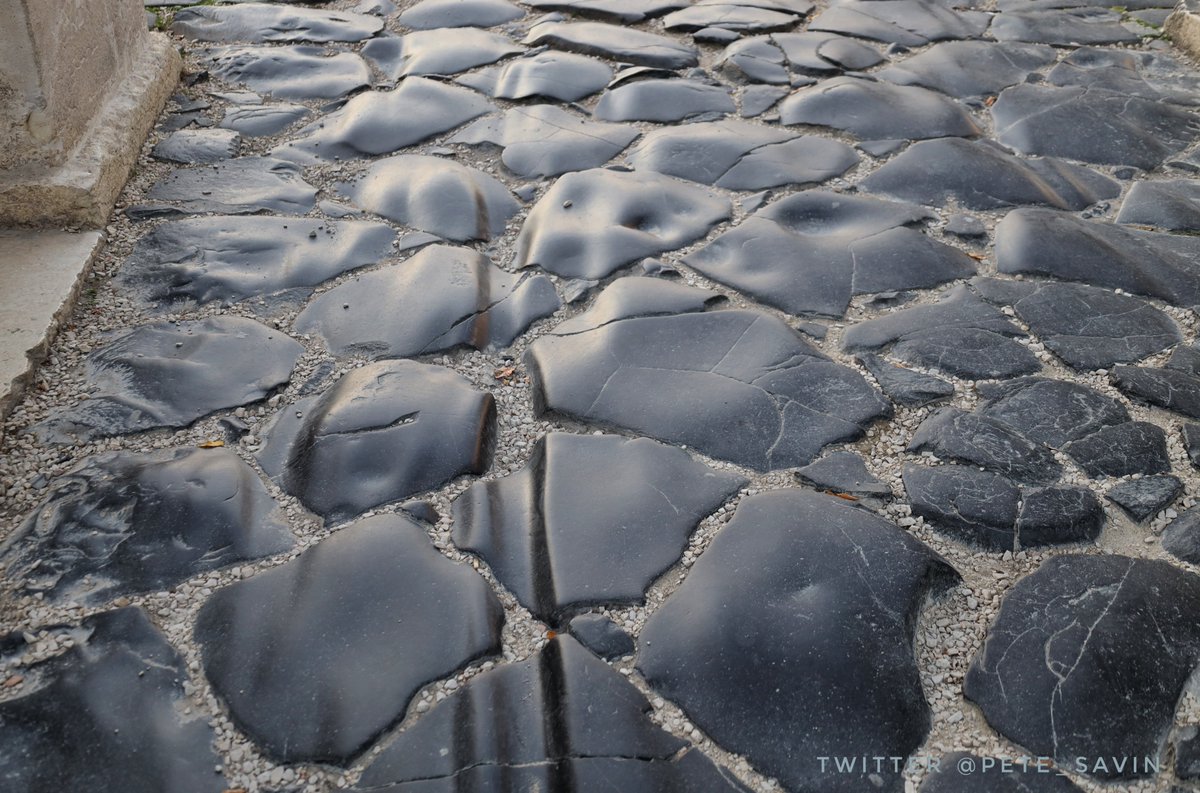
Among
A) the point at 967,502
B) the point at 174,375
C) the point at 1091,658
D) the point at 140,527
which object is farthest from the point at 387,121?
the point at 1091,658

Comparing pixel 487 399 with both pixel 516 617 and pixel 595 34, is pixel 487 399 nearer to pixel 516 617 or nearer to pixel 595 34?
pixel 516 617

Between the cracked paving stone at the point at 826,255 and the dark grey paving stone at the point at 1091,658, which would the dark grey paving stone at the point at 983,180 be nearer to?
the cracked paving stone at the point at 826,255

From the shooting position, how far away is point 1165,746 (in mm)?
1582

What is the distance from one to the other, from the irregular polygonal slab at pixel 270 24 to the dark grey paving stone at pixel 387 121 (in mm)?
652

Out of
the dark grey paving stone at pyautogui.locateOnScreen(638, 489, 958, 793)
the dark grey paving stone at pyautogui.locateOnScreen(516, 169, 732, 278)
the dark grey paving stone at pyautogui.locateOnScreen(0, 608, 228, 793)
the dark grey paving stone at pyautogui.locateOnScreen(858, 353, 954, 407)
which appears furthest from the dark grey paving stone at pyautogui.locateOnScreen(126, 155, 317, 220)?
the dark grey paving stone at pyautogui.locateOnScreen(638, 489, 958, 793)

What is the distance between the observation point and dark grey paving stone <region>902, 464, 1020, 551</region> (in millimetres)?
1933

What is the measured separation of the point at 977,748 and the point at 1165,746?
11.5 inches

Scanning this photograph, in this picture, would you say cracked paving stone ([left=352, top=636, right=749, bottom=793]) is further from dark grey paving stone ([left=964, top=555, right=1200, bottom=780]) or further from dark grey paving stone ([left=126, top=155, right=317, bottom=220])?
dark grey paving stone ([left=126, top=155, right=317, bottom=220])

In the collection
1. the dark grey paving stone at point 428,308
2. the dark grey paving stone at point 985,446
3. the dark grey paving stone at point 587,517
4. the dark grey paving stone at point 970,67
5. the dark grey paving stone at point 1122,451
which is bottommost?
the dark grey paving stone at point 428,308

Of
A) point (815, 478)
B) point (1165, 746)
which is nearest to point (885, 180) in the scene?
point (815, 478)

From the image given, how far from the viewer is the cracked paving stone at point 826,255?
8.61 feet

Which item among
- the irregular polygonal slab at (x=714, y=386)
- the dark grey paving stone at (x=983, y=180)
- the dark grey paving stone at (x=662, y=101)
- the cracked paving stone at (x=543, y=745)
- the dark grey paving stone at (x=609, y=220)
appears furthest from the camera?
the dark grey paving stone at (x=662, y=101)

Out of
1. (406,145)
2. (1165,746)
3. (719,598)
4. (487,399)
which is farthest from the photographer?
(406,145)

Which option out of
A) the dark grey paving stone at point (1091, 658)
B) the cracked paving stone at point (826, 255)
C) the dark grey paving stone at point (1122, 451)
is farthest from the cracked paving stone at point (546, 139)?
the dark grey paving stone at point (1091, 658)
